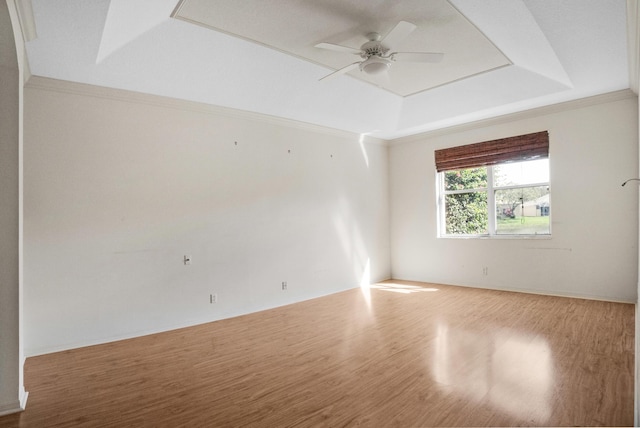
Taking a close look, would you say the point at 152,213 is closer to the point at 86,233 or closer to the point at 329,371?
the point at 86,233

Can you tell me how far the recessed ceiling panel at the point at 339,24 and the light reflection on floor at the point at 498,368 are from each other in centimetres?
285

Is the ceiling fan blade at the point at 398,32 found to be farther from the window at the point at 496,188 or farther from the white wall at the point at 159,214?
the window at the point at 496,188

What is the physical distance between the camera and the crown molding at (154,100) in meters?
3.44

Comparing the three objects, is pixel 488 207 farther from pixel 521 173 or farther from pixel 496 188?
pixel 521 173

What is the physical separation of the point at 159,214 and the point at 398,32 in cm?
316

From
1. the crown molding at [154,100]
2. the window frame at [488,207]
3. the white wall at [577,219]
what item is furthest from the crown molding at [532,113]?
the crown molding at [154,100]

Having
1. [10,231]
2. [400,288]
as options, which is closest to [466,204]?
[400,288]

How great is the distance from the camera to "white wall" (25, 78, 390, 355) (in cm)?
341

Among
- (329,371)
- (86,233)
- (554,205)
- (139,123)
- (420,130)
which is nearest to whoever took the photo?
(329,371)

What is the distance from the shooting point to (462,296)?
5.24m

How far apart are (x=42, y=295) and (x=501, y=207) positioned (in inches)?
244

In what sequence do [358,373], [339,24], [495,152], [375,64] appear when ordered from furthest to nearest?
[495,152], [375,64], [339,24], [358,373]

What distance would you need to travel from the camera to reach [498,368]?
108 inches

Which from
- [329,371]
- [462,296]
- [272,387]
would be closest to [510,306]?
[462,296]
